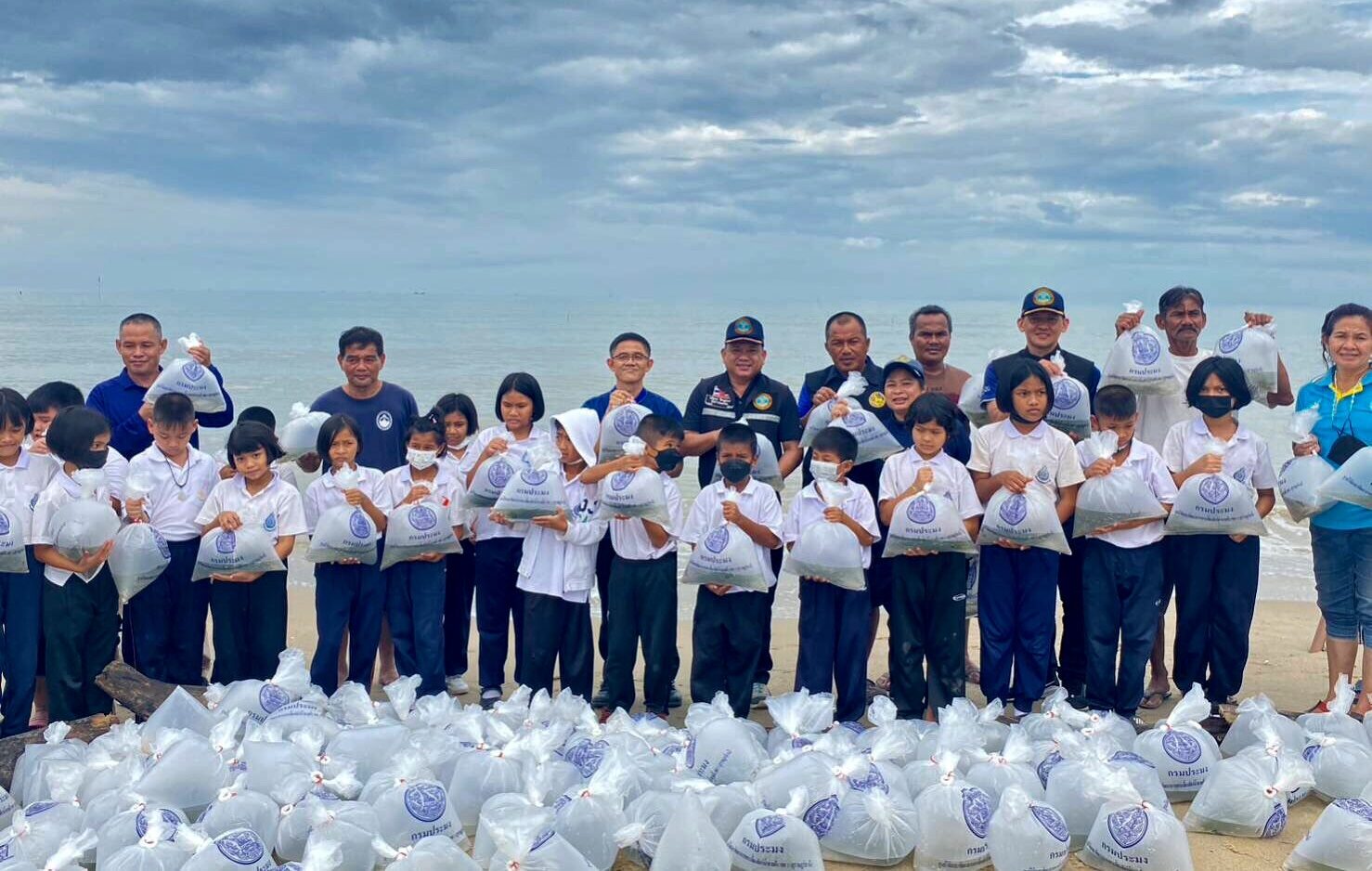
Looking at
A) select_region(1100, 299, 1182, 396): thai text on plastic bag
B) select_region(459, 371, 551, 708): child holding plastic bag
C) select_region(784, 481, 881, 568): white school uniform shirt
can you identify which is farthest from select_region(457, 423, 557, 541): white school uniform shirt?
select_region(1100, 299, 1182, 396): thai text on plastic bag

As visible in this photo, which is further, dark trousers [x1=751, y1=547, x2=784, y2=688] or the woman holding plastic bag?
dark trousers [x1=751, y1=547, x2=784, y2=688]

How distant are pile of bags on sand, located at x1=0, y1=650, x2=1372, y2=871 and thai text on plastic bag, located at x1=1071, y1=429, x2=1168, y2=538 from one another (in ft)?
2.73

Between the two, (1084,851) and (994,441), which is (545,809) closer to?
(1084,851)

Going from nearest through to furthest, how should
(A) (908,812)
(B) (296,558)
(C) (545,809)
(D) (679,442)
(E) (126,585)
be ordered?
1. (C) (545,809)
2. (A) (908,812)
3. (E) (126,585)
4. (D) (679,442)
5. (B) (296,558)

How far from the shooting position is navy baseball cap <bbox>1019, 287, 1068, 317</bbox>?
542cm

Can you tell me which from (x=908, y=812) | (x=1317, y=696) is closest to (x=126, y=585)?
(x=908, y=812)

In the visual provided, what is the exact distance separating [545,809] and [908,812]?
1.15 m

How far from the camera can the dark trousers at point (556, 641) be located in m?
5.24

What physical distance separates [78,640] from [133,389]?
138 centimetres

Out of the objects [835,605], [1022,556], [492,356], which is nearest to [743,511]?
[835,605]

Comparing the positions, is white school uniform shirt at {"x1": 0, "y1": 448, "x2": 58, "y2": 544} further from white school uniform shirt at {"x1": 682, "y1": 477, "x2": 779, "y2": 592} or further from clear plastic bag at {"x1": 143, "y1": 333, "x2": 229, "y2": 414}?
white school uniform shirt at {"x1": 682, "y1": 477, "x2": 779, "y2": 592}

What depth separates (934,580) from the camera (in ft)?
16.3

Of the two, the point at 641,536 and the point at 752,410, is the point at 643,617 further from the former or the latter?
the point at 752,410

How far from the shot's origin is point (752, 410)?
224 inches
